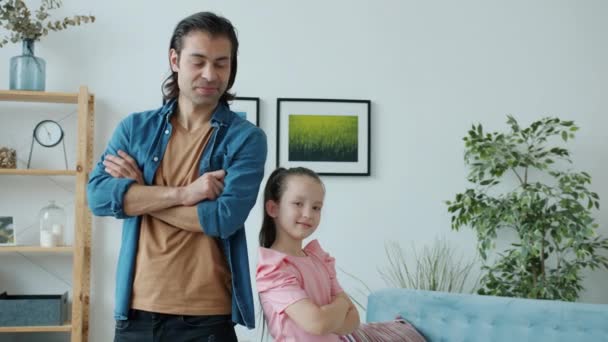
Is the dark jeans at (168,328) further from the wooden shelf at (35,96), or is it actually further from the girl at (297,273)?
the wooden shelf at (35,96)

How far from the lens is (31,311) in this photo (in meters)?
3.79

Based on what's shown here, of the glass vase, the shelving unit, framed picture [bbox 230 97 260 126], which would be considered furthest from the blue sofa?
the glass vase

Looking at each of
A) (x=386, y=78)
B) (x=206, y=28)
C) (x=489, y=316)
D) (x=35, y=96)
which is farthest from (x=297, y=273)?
(x=386, y=78)

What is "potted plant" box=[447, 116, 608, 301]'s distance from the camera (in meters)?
3.94

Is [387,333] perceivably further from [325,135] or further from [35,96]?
→ [35,96]

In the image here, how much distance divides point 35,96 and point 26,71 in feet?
0.48

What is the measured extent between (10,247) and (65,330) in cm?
50

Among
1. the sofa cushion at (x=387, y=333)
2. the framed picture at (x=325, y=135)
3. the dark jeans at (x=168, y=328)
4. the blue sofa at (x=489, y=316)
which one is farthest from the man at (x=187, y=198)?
the framed picture at (x=325, y=135)

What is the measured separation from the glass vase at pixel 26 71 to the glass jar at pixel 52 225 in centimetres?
62

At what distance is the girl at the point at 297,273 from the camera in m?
1.94

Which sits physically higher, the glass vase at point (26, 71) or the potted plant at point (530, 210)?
the glass vase at point (26, 71)

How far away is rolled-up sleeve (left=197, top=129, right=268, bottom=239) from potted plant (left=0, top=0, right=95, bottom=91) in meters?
2.58

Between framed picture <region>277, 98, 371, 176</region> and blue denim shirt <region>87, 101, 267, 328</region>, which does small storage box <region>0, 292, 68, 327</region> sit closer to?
framed picture <region>277, 98, 371, 176</region>

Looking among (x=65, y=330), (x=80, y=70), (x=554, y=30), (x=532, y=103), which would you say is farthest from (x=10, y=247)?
(x=554, y=30)
